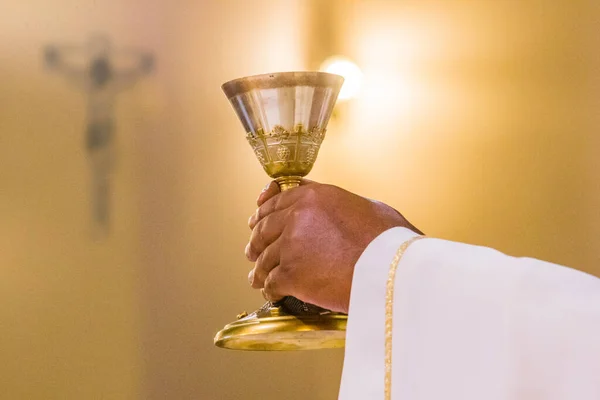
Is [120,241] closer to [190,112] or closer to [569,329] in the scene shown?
[190,112]

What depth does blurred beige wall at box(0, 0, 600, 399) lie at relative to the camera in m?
1.82

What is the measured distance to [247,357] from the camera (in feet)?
6.32

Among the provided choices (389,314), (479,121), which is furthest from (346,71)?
(389,314)

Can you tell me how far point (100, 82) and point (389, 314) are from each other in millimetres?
1162

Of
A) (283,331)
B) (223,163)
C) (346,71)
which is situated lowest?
(283,331)

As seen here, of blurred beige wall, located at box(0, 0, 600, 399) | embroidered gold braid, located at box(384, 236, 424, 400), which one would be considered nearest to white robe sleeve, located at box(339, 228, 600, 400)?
embroidered gold braid, located at box(384, 236, 424, 400)

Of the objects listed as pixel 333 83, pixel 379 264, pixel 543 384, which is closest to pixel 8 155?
pixel 333 83

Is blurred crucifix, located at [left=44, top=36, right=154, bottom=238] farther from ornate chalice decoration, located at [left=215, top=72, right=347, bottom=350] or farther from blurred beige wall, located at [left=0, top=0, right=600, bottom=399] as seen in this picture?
ornate chalice decoration, located at [left=215, top=72, right=347, bottom=350]

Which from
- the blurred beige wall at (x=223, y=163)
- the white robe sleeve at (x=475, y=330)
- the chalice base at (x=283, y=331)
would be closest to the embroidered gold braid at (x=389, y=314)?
the white robe sleeve at (x=475, y=330)

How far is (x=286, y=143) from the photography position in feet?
4.22

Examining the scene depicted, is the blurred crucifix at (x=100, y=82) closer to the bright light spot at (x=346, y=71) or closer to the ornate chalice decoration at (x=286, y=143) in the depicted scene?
the bright light spot at (x=346, y=71)

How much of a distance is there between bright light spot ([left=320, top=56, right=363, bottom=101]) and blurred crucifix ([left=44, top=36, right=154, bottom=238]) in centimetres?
39

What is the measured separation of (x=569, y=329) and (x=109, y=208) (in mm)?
1191

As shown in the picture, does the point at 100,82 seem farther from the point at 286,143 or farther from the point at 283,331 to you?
the point at 283,331
